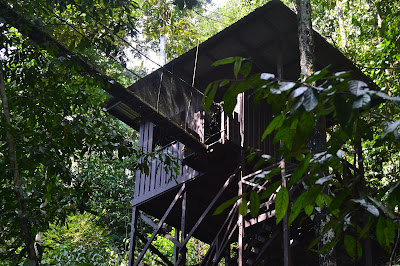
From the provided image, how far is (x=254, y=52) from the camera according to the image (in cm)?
949

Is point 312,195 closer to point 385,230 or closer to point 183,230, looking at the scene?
point 385,230

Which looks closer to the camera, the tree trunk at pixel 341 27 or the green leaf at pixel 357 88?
the green leaf at pixel 357 88

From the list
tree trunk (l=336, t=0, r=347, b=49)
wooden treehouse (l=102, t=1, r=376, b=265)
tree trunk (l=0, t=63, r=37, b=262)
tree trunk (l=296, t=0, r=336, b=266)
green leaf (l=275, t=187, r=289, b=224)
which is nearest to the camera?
green leaf (l=275, t=187, r=289, b=224)

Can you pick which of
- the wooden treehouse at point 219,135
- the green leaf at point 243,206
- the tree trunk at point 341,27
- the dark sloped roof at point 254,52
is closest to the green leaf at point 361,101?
the green leaf at point 243,206

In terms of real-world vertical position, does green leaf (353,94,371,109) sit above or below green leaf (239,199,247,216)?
above

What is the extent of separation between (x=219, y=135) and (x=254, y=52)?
1.74 metres

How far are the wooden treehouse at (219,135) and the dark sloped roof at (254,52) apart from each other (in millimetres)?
18

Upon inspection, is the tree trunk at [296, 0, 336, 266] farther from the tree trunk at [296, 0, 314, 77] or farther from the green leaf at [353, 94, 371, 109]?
the green leaf at [353, 94, 371, 109]

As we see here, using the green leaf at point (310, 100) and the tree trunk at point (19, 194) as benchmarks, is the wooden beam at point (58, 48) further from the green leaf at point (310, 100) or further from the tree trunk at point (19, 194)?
the green leaf at point (310, 100)

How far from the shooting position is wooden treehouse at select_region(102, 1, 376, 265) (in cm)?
836

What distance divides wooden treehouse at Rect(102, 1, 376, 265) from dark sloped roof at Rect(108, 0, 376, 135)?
0.02m

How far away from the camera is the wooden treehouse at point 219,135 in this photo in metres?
8.36

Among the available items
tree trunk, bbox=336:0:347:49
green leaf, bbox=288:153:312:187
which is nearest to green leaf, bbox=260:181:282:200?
green leaf, bbox=288:153:312:187

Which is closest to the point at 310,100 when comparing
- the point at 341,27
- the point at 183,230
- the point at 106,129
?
the point at 106,129
